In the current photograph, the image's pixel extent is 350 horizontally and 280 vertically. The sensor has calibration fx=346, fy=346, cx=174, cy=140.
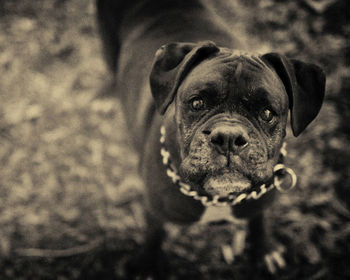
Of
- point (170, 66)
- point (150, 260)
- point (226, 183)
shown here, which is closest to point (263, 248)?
point (150, 260)

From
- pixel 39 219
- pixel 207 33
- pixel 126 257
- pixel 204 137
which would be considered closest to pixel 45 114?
pixel 39 219

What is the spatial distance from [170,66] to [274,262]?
83.9 inches

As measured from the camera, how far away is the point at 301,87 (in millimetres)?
2291

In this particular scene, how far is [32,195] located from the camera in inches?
154

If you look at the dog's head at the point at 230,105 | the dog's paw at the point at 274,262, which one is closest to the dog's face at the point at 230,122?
the dog's head at the point at 230,105

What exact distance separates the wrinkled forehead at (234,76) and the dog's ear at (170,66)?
8 cm

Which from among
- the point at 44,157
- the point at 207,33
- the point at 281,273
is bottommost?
the point at 281,273

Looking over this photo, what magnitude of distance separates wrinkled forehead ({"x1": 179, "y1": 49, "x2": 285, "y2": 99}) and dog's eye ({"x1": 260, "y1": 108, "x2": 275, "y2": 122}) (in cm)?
12

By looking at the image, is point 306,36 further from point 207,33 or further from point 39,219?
point 39,219

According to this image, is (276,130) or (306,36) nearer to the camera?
(276,130)

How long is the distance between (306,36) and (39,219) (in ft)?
12.5

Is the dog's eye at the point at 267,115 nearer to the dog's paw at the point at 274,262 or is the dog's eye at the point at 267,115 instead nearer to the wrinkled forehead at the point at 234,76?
the wrinkled forehead at the point at 234,76

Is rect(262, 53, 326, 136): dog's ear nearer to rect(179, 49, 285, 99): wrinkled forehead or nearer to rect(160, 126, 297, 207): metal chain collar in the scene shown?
rect(179, 49, 285, 99): wrinkled forehead

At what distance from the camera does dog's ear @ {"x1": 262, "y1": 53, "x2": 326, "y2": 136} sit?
88.7 inches
